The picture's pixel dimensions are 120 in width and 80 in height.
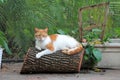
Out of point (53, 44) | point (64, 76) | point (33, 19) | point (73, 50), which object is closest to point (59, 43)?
point (53, 44)

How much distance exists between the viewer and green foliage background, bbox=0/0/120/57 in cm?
629

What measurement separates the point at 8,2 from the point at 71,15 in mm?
1714

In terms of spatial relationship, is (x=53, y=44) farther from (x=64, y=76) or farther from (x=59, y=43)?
(x=64, y=76)

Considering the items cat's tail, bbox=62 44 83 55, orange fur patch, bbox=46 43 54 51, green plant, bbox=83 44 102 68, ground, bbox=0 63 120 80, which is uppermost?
orange fur patch, bbox=46 43 54 51

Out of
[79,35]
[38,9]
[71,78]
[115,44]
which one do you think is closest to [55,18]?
[38,9]

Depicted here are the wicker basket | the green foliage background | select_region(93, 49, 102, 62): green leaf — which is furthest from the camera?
the green foliage background

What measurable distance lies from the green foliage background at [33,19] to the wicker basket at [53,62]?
2.79 feet

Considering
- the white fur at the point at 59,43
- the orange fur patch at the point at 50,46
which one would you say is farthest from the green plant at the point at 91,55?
the orange fur patch at the point at 50,46

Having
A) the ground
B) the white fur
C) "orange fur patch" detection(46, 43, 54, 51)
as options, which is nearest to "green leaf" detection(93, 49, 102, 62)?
the ground

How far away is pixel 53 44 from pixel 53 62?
0.91 feet

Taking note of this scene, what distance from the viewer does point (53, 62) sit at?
523 centimetres

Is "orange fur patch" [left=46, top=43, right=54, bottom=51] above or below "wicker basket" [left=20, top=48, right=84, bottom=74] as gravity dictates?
above

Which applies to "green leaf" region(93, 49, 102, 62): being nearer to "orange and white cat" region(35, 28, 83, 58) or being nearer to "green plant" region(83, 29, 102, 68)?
"green plant" region(83, 29, 102, 68)

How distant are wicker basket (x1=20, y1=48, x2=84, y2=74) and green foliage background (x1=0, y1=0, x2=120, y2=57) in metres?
0.85
